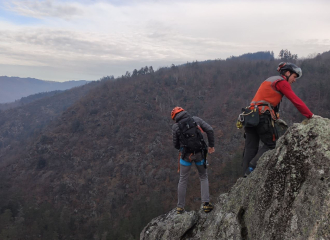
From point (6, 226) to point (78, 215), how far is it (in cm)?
1190

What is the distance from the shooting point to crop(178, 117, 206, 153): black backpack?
4281 millimetres

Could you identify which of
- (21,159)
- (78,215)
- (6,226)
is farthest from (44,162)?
(6,226)

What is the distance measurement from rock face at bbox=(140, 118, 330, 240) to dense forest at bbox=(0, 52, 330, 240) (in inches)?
1036

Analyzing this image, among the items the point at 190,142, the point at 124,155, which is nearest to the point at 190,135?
the point at 190,142

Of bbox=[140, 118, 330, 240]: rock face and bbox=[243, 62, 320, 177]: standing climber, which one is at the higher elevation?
bbox=[243, 62, 320, 177]: standing climber

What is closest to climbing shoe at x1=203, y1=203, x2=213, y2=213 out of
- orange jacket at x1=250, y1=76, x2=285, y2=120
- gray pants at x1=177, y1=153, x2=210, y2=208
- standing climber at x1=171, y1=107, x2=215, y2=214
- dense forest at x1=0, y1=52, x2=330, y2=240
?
standing climber at x1=171, y1=107, x2=215, y2=214

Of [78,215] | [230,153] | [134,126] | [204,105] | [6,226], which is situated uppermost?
[204,105]

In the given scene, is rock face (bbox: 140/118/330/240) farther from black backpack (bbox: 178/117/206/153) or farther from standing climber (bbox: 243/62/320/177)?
black backpack (bbox: 178/117/206/153)

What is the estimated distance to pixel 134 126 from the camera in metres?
64.1

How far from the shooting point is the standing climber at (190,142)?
4297mm

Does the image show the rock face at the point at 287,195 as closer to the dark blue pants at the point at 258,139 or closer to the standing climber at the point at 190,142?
the dark blue pants at the point at 258,139

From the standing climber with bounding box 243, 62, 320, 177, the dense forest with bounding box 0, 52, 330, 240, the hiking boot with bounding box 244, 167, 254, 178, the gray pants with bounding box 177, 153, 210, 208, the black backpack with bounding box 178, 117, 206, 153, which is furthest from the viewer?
the dense forest with bounding box 0, 52, 330, 240

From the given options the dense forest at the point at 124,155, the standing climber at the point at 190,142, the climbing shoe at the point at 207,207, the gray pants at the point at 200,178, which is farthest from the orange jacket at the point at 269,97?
the dense forest at the point at 124,155

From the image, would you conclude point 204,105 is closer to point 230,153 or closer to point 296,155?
point 230,153
